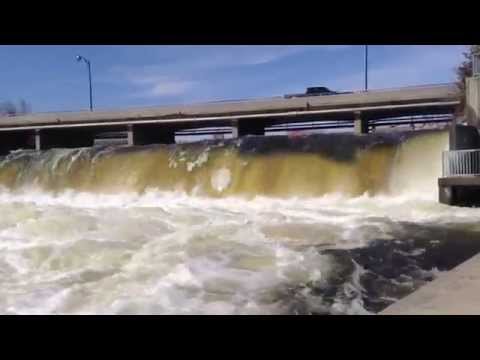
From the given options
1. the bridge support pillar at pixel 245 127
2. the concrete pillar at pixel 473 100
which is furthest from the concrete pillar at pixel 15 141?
the concrete pillar at pixel 473 100

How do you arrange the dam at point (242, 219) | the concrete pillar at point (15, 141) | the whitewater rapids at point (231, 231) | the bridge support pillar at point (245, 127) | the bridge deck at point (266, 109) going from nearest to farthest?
1. the whitewater rapids at point (231, 231)
2. the dam at point (242, 219)
3. the bridge deck at point (266, 109)
4. the bridge support pillar at point (245, 127)
5. the concrete pillar at point (15, 141)

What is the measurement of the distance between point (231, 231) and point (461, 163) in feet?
23.3

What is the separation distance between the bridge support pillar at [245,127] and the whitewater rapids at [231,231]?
234 inches

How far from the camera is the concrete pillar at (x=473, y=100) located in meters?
16.8

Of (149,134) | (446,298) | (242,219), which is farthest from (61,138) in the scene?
(446,298)

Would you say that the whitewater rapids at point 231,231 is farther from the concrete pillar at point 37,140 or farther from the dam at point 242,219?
the concrete pillar at point 37,140

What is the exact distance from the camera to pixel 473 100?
55.9 feet

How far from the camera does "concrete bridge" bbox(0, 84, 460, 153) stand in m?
23.7

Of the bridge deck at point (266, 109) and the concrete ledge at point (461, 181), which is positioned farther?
the bridge deck at point (266, 109)
